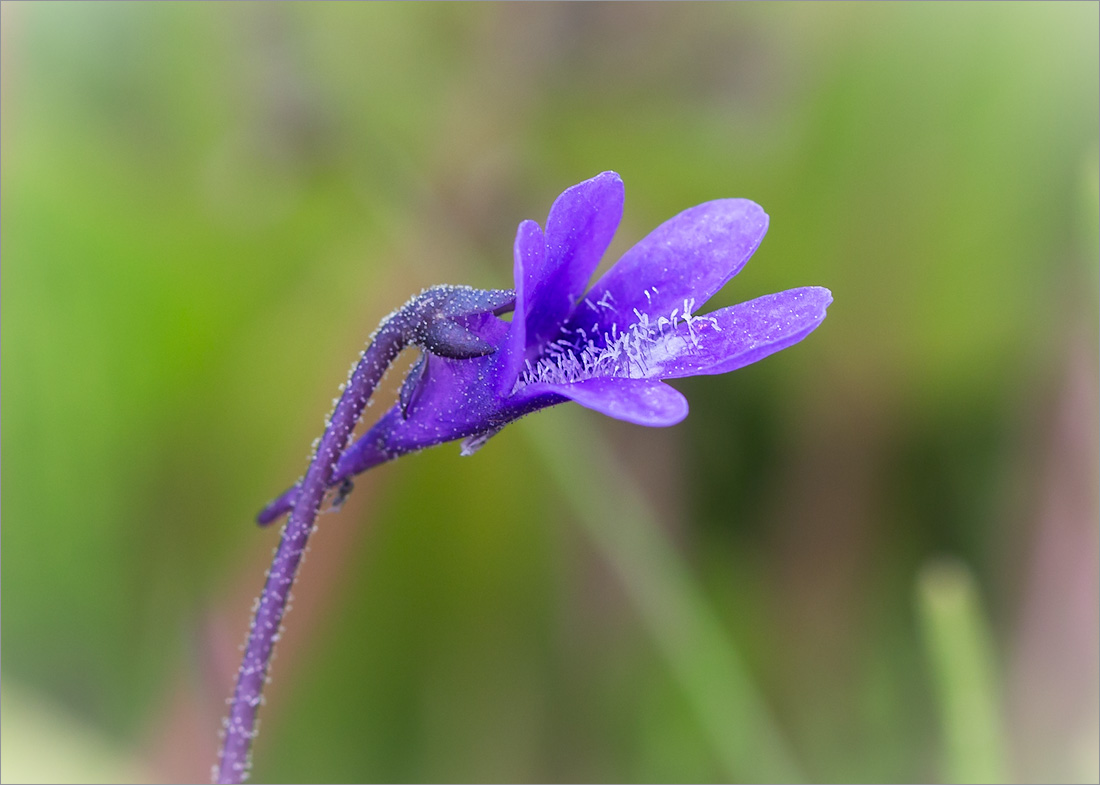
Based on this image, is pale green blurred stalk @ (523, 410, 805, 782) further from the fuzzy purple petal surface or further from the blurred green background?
the fuzzy purple petal surface

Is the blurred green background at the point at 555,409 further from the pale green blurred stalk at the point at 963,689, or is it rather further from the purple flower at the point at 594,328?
the purple flower at the point at 594,328

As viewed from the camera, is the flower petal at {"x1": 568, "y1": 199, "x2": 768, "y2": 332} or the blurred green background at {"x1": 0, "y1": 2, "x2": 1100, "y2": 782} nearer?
the flower petal at {"x1": 568, "y1": 199, "x2": 768, "y2": 332}

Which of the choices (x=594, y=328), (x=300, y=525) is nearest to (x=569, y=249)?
(x=594, y=328)

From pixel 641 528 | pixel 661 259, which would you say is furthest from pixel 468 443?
pixel 641 528

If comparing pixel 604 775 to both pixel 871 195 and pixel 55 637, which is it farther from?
pixel 871 195

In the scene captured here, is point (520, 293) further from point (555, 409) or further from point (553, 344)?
point (555, 409)

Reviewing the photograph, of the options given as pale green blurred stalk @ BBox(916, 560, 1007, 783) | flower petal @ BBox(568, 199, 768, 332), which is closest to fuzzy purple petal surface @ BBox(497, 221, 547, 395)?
flower petal @ BBox(568, 199, 768, 332)
